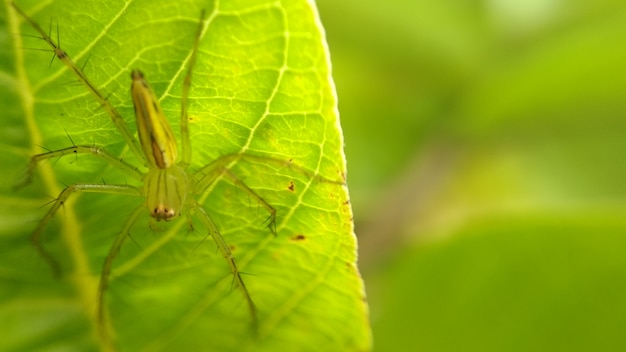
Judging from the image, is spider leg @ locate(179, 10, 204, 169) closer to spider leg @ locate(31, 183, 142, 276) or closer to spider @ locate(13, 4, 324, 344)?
spider @ locate(13, 4, 324, 344)

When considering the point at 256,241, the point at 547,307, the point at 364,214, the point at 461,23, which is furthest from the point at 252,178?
the point at 461,23

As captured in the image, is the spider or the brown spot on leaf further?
the brown spot on leaf

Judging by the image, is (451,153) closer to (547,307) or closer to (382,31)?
(382,31)

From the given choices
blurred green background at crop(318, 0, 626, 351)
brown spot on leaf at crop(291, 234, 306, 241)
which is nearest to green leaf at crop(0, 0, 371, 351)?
brown spot on leaf at crop(291, 234, 306, 241)

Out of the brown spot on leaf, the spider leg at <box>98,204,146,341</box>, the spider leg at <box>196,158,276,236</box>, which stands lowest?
the spider leg at <box>98,204,146,341</box>

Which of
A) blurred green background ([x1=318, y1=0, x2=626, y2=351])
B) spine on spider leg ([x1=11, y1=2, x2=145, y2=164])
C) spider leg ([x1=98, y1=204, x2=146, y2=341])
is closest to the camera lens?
spine on spider leg ([x1=11, y1=2, x2=145, y2=164])

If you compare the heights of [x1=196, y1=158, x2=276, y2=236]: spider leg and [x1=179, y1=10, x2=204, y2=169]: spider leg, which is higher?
[x1=179, y1=10, x2=204, y2=169]: spider leg
